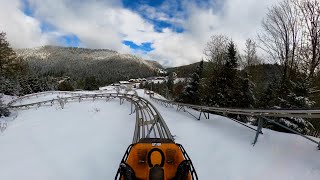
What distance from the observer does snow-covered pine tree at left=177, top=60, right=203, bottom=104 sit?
124ft

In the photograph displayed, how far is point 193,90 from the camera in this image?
37969 mm

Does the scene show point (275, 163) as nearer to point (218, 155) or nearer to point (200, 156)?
point (218, 155)

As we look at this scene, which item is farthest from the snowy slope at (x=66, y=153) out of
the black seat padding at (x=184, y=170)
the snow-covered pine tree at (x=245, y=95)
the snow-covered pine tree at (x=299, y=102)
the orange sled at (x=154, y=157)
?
the snow-covered pine tree at (x=245, y=95)

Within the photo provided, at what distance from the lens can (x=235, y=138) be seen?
1011cm

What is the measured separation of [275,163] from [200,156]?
2.51 metres

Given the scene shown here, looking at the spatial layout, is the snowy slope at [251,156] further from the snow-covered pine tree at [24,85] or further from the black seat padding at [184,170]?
the snow-covered pine tree at [24,85]

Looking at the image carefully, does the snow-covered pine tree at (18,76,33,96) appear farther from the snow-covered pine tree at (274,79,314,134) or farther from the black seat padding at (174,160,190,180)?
the black seat padding at (174,160,190,180)

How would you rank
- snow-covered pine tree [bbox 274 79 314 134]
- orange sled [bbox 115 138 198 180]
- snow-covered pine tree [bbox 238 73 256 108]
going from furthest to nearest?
snow-covered pine tree [bbox 238 73 256 108], snow-covered pine tree [bbox 274 79 314 134], orange sled [bbox 115 138 198 180]

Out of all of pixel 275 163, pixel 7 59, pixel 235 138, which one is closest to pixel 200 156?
pixel 235 138

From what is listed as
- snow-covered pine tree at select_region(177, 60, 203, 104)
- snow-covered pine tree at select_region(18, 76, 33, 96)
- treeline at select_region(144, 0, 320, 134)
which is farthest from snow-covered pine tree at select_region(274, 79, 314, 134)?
snow-covered pine tree at select_region(18, 76, 33, 96)

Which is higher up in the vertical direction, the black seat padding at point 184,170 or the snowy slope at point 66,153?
→ the black seat padding at point 184,170

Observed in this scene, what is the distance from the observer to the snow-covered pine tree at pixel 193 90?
124ft

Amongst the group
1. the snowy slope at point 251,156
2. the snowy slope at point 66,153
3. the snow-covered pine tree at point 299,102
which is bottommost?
the snowy slope at point 66,153

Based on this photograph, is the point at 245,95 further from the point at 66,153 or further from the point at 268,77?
the point at 66,153
